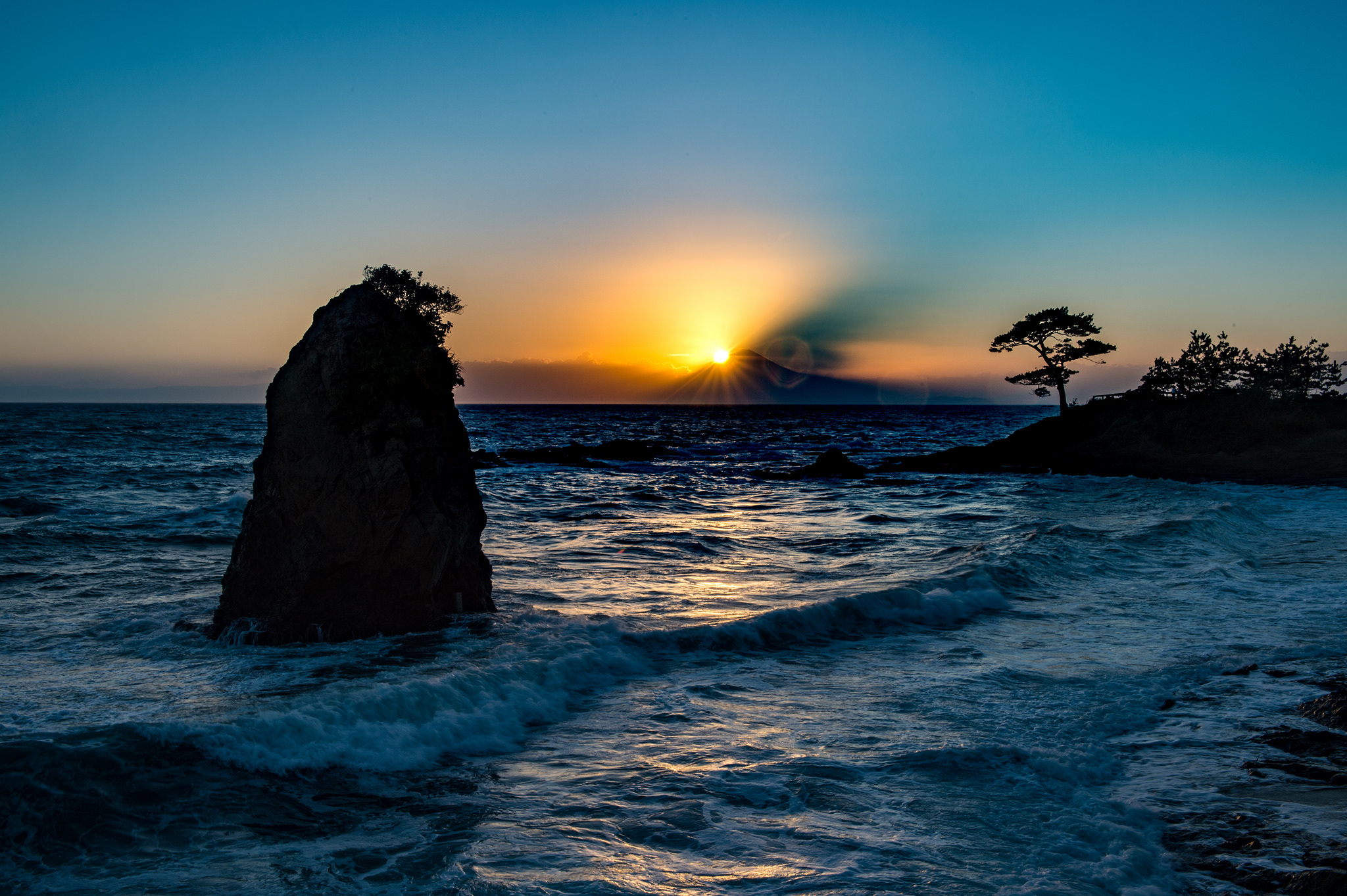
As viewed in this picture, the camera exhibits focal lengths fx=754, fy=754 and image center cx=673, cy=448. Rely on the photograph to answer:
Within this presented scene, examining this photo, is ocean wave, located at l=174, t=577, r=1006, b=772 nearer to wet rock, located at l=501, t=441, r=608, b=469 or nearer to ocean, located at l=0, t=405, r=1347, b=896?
ocean, located at l=0, t=405, r=1347, b=896

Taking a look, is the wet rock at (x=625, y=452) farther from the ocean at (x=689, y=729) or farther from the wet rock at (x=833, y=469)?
the ocean at (x=689, y=729)

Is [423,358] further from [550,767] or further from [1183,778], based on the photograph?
[1183,778]

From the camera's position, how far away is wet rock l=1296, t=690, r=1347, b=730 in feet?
22.7

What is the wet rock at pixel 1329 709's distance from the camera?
6.93 metres

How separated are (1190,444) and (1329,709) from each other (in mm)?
34915

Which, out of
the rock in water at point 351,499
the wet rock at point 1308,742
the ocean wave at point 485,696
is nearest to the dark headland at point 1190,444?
the wet rock at point 1308,742

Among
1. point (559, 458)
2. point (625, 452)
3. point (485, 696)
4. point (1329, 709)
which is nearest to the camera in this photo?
point (1329, 709)

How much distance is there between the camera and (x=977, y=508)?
2547 cm

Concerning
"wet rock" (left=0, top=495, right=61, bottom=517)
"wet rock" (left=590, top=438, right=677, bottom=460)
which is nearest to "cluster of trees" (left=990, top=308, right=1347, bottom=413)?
"wet rock" (left=590, top=438, right=677, bottom=460)

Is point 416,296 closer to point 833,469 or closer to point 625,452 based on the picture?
point 833,469

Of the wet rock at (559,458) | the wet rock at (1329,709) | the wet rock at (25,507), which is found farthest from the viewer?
the wet rock at (559,458)

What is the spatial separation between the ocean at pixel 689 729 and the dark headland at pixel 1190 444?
67.1 ft

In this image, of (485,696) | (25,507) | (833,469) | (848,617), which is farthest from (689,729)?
(833,469)

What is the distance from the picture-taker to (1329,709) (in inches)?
281
